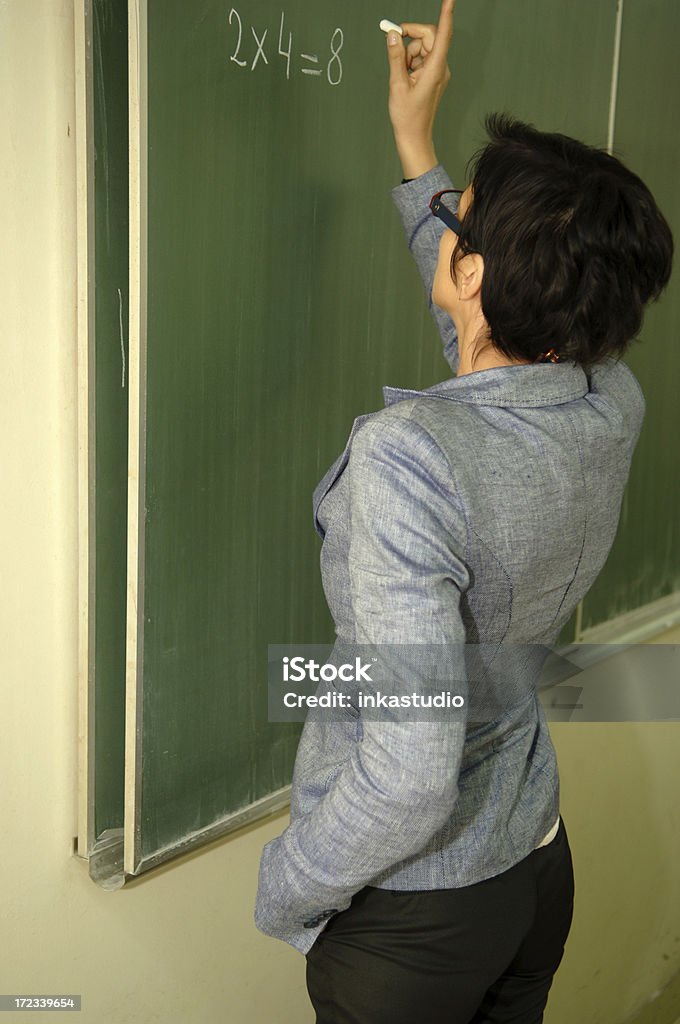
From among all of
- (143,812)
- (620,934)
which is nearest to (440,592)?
(143,812)

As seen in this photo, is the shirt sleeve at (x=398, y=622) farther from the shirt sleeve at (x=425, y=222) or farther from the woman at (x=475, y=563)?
the shirt sleeve at (x=425, y=222)

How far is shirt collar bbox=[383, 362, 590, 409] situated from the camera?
3.21 ft

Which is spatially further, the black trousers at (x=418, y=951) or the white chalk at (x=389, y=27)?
the white chalk at (x=389, y=27)

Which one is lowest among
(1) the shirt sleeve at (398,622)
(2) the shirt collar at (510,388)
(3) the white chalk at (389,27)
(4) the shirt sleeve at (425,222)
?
(1) the shirt sleeve at (398,622)

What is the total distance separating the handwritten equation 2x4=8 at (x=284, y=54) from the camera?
117 centimetres

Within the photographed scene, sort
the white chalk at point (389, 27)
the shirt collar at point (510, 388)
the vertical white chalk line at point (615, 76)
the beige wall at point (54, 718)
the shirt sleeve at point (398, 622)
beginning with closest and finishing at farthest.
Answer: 1. the shirt sleeve at point (398, 622)
2. the shirt collar at point (510, 388)
3. the beige wall at point (54, 718)
4. the white chalk at point (389, 27)
5. the vertical white chalk line at point (615, 76)

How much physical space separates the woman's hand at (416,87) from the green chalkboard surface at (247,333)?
0.07 meters

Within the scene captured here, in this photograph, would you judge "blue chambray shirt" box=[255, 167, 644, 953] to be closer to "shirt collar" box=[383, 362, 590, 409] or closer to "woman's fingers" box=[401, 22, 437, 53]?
"shirt collar" box=[383, 362, 590, 409]

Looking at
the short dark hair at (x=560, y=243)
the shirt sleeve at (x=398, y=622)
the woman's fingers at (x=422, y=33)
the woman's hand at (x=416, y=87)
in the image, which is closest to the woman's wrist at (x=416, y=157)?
the woman's hand at (x=416, y=87)

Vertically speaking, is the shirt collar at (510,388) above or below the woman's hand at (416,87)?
below

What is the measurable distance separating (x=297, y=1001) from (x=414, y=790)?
39.3 inches

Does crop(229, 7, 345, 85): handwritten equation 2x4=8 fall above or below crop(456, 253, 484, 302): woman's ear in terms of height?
above

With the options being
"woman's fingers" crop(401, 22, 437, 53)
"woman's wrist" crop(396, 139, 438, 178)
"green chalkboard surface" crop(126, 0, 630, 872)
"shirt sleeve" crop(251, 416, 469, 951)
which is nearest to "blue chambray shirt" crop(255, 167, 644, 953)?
"shirt sleeve" crop(251, 416, 469, 951)

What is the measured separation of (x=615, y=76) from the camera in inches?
74.0
